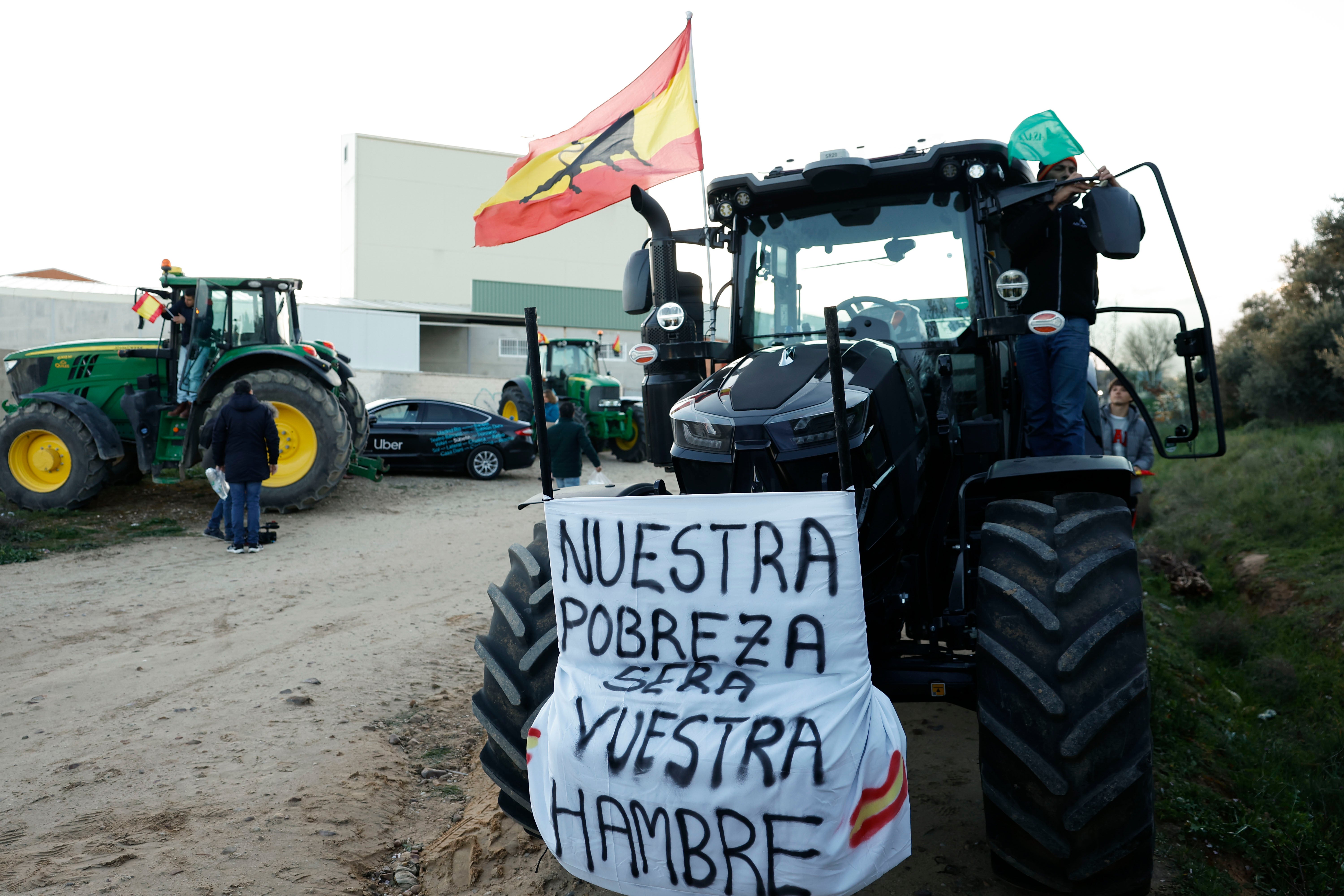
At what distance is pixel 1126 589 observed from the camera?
2.93 m

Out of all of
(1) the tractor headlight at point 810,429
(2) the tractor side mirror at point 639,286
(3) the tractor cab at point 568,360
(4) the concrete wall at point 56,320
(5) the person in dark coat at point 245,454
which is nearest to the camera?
(1) the tractor headlight at point 810,429

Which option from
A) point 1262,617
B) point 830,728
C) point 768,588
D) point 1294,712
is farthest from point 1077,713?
point 1262,617

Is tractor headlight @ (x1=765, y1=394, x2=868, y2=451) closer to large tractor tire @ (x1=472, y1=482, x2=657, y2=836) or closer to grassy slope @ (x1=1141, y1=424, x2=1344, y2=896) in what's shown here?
large tractor tire @ (x1=472, y1=482, x2=657, y2=836)

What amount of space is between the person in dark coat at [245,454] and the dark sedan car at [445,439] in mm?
5709

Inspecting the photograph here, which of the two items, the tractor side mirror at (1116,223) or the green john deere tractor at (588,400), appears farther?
the green john deere tractor at (588,400)

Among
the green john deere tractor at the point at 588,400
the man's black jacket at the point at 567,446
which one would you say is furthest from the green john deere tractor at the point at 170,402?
the green john deere tractor at the point at 588,400

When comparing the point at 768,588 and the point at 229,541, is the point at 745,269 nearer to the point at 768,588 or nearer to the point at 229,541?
the point at 768,588

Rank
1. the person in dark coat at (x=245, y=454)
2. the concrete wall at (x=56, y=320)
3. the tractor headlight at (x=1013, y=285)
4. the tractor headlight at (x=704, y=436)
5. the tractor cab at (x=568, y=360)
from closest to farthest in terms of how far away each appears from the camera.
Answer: the tractor headlight at (x=704, y=436) → the tractor headlight at (x=1013, y=285) → the person in dark coat at (x=245, y=454) → the tractor cab at (x=568, y=360) → the concrete wall at (x=56, y=320)

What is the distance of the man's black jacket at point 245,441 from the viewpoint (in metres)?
10.1

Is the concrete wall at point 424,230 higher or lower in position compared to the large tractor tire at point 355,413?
higher

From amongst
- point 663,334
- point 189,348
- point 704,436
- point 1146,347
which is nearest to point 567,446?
point 189,348

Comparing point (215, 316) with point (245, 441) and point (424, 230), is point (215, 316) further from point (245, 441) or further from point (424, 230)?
point (424, 230)

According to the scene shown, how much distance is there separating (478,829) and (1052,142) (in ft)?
12.5

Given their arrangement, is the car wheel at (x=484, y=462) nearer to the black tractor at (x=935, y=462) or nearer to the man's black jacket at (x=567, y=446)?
the man's black jacket at (x=567, y=446)
